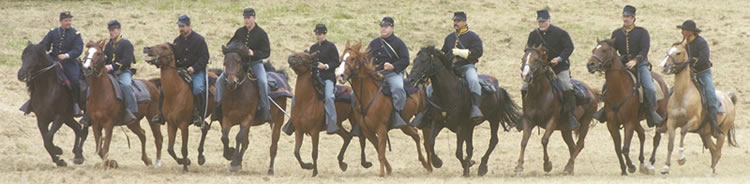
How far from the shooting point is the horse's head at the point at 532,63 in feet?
59.5

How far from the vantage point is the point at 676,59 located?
758 inches

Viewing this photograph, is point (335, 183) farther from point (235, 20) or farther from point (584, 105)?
point (235, 20)

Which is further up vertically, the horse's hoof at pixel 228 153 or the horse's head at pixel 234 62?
the horse's head at pixel 234 62

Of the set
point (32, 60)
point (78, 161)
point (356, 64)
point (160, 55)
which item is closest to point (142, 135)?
point (78, 161)

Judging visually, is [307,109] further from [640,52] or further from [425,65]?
[640,52]

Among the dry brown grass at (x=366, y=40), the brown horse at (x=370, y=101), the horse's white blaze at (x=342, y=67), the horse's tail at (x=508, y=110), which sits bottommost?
the dry brown grass at (x=366, y=40)

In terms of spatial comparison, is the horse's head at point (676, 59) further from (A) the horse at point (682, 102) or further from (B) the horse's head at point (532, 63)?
(B) the horse's head at point (532, 63)

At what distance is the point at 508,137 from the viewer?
26.7 metres

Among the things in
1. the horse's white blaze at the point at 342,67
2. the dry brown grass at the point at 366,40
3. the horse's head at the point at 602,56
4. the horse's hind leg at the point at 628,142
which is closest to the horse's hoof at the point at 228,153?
the dry brown grass at the point at 366,40

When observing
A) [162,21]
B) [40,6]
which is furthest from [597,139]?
[40,6]

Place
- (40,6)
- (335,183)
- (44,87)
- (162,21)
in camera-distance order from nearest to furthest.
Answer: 1. (335,183)
2. (44,87)
3. (162,21)
4. (40,6)

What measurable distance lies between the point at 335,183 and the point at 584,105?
4657mm

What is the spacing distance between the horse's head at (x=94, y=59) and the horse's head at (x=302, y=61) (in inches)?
109

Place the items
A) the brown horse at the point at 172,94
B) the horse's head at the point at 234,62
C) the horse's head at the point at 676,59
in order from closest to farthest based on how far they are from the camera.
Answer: the horse's head at the point at 234,62, the brown horse at the point at 172,94, the horse's head at the point at 676,59
